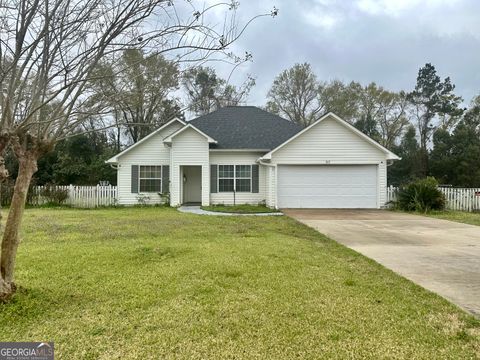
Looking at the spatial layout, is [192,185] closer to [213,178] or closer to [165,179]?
[165,179]

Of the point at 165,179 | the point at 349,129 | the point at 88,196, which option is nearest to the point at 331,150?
the point at 349,129

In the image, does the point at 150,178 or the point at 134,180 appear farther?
the point at 150,178

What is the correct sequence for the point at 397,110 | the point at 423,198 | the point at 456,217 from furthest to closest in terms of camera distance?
the point at 397,110 → the point at 423,198 → the point at 456,217

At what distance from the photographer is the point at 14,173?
981 inches

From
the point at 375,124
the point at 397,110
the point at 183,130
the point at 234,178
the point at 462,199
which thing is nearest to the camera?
the point at 462,199

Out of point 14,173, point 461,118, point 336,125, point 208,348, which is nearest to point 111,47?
point 208,348

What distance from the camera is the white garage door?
16.7 m

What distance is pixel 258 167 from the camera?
17875 mm

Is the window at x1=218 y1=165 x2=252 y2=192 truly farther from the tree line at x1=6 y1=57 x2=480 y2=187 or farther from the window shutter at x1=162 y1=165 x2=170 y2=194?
the tree line at x1=6 y1=57 x2=480 y2=187

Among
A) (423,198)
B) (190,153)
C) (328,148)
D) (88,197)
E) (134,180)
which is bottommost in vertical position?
(88,197)

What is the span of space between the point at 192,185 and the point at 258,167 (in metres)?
3.92

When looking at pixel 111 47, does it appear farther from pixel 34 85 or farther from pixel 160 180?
pixel 160 180

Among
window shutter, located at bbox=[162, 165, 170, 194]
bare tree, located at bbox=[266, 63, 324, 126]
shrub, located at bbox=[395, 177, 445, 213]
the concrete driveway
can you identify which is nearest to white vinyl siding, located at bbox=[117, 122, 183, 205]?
window shutter, located at bbox=[162, 165, 170, 194]

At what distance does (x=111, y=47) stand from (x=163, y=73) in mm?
708
